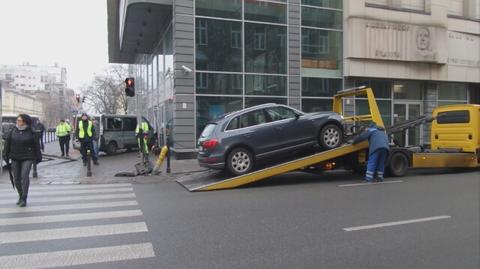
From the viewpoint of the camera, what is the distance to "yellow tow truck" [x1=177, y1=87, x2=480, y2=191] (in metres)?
10.9

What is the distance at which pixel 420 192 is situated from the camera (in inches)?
375

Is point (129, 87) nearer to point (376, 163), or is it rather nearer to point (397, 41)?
point (376, 163)

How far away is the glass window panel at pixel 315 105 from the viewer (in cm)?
2012

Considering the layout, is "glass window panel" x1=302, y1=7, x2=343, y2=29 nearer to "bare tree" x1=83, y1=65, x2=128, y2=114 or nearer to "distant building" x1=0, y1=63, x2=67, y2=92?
"bare tree" x1=83, y1=65, x2=128, y2=114

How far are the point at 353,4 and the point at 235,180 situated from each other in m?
13.3

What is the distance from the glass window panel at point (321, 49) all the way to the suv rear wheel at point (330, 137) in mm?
8678

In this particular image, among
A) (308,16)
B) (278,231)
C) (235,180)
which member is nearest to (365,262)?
(278,231)

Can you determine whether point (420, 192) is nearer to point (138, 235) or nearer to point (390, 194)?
point (390, 194)

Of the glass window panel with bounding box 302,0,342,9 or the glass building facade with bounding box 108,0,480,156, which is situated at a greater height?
the glass window panel with bounding box 302,0,342,9

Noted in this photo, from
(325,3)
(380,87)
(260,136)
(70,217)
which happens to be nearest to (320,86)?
(380,87)

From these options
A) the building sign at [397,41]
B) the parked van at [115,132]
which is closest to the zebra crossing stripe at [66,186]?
the parked van at [115,132]

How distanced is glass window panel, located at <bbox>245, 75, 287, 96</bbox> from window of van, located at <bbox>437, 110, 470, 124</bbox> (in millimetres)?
6888

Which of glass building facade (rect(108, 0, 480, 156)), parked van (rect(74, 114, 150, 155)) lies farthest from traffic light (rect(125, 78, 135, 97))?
parked van (rect(74, 114, 150, 155))

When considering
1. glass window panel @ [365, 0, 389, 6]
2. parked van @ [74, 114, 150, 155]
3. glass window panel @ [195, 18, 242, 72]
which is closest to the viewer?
glass window panel @ [195, 18, 242, 72]
